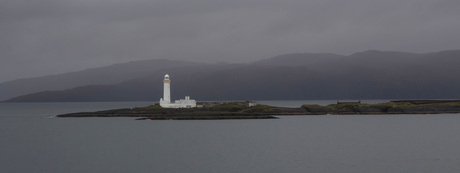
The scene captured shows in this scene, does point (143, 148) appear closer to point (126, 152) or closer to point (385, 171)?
point (126, 152)

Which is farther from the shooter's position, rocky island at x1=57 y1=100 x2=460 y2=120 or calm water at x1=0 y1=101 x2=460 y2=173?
rocky island at x1=57 y1=100 x2=460 y2=120

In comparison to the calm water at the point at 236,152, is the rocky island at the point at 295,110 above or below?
above

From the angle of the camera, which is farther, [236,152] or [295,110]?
[295,110]

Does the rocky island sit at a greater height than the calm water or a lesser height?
greater

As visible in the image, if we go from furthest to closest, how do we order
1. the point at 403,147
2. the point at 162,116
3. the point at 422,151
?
the point at 162,116, the point at 403,147, the point at 422,151

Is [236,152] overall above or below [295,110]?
below

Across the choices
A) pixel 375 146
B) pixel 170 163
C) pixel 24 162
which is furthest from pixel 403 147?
pixel 24 162

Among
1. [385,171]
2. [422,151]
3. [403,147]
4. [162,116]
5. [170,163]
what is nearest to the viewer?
[385,171]

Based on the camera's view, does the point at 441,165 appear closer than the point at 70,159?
Yes

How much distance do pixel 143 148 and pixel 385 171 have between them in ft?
78.7

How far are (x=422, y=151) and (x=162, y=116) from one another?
6289cm

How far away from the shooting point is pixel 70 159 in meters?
44.2

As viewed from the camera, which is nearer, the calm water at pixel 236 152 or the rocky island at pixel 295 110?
the calm water at pixel 236 152

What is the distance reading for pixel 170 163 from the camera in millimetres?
41781
